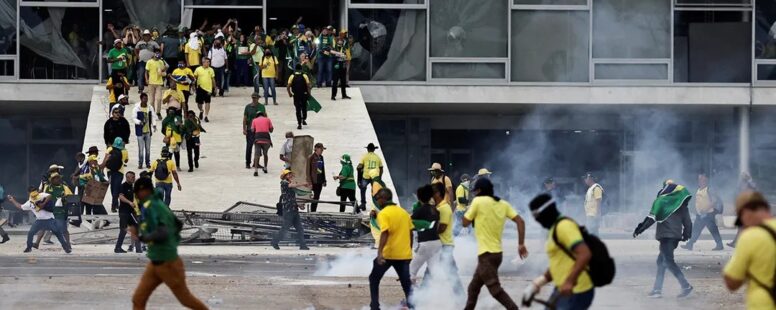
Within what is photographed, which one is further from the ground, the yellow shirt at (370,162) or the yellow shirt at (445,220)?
the yellow shirt at (370,162)

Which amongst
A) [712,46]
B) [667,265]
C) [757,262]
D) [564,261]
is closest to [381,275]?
[667,265]

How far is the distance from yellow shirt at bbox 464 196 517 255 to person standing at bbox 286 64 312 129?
16.3 meters

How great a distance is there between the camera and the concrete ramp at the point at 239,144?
88.1 feet

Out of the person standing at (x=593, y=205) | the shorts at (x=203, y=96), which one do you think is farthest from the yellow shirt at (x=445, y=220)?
the shorts at (x=203, y=96)

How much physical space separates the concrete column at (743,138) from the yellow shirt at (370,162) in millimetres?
13186

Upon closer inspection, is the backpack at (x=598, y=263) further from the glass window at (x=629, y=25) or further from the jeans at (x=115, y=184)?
the glass window at (x=629, y=25)

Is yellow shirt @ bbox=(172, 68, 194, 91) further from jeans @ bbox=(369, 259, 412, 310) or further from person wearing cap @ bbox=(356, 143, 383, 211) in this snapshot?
jeans @ bbox=(369, 259, 412, 310)

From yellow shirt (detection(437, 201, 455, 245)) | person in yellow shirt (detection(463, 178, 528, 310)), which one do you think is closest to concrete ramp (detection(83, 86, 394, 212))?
yellow shirt (detection(437, 201, 455, 245))

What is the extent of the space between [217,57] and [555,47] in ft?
27.2

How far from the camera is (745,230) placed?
8977 millimetres

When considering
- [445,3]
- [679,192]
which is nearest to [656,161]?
[445,3]

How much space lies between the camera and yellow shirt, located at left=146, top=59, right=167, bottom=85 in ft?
101

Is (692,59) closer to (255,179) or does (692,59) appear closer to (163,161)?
(255,179)

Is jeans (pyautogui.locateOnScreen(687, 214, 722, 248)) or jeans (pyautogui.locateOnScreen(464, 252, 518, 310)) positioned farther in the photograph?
jeans (pyautogui.locateOnScreen(687, 214, 722, 248))
